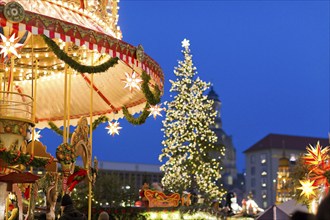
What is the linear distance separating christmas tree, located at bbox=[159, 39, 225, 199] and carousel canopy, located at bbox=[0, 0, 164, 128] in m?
20.6

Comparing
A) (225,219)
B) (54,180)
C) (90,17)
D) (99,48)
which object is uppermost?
(90,17)

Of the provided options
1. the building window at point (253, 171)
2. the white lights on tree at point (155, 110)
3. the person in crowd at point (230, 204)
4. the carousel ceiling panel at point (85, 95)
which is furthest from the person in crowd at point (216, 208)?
the building window at point (253, 171)

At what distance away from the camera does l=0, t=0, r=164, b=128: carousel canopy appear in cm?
1238

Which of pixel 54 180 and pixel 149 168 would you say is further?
pixel 149 168

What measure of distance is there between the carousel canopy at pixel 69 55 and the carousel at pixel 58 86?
0.02 metres

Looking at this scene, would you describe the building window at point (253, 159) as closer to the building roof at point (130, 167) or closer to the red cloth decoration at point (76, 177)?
the building roof at point (130, 167)

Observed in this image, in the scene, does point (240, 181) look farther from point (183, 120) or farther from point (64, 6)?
point (64, 6)

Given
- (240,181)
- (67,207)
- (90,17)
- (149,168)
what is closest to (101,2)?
(90,17)

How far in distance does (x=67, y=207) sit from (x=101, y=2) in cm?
656

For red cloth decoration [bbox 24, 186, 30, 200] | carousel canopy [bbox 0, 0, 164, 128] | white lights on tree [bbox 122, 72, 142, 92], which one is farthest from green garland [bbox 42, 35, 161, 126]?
red cloth decoration [bbox 24, 186, 30, 200]

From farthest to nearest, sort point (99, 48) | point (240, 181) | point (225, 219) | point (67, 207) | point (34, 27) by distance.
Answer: point (240, 181)
point (225, 219)
point (99, 48)
point (34, 27)
point (67, 207)

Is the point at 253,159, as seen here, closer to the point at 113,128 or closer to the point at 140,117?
the point at 113,128

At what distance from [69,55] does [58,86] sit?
4386 millimetres

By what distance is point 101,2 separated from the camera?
52.0ft
